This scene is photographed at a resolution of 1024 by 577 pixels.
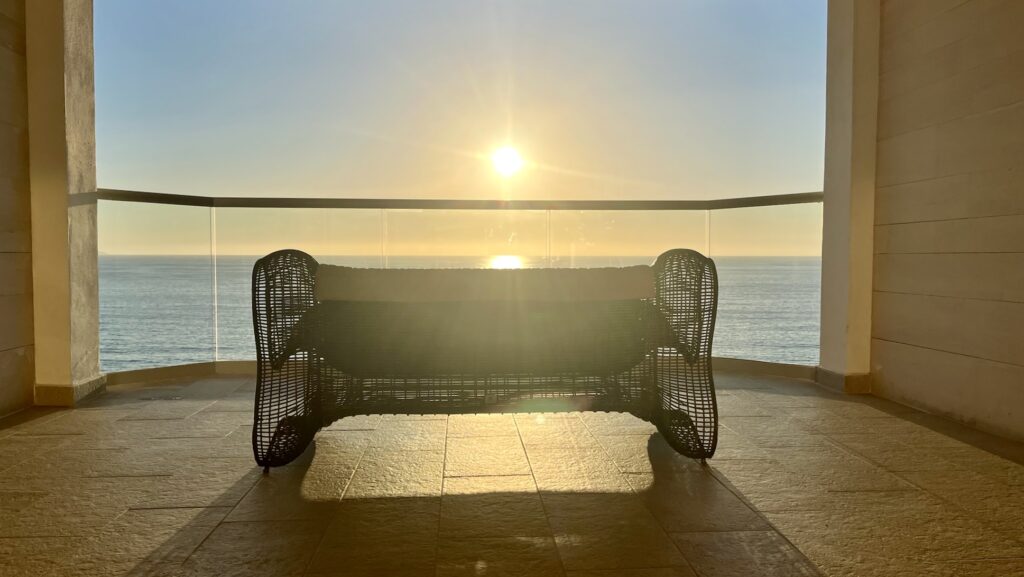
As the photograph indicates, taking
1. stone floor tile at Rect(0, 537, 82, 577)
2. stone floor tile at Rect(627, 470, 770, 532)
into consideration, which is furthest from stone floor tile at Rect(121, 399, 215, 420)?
stone floor tile at Rect(627, 470, 770, 532)

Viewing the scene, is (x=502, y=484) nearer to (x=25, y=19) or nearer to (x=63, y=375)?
(x=63, y=375)

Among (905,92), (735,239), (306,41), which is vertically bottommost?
(735,239)

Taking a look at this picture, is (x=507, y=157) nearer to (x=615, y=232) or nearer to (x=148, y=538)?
(x=615, y=232)

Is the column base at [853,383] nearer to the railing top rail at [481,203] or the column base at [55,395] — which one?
the railing top rail at [481,203]

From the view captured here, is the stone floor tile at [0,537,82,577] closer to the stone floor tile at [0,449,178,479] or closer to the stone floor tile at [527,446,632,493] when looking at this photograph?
the stone floor tile at [0,449,178,479]

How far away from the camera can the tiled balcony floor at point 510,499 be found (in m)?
1.63

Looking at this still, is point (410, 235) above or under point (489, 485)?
above

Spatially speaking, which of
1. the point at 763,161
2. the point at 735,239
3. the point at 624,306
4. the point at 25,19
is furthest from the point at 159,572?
the point at 763,161

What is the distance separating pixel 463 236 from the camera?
5.14 m

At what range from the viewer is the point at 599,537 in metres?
1.76

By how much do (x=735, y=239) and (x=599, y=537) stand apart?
17.8ft

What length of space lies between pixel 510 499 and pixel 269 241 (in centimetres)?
352

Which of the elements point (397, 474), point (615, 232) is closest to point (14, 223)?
point (397, 474)

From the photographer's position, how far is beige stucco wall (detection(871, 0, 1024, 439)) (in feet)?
9.46
